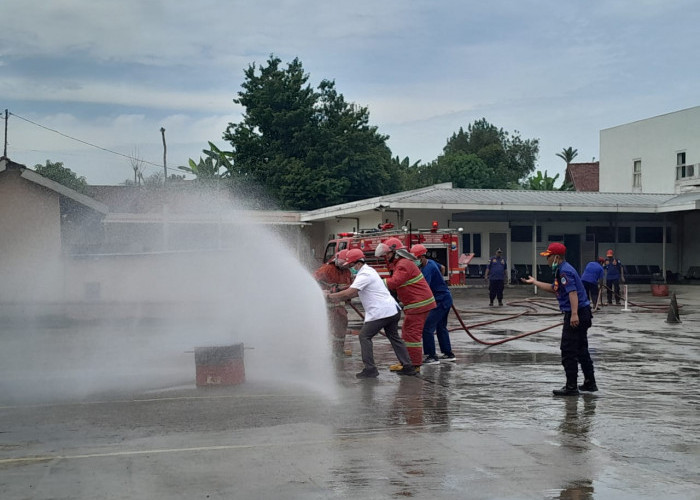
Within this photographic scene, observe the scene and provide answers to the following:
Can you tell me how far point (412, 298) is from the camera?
1135cm

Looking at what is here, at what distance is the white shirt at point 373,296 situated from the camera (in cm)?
1097

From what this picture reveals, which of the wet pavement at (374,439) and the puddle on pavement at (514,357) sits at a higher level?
Result: the wet pavement at (374,439)

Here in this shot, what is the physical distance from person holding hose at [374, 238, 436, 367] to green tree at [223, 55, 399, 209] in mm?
35985

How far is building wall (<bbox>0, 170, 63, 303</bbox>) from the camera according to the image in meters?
20.3

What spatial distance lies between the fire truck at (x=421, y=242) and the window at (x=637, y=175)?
2061cm

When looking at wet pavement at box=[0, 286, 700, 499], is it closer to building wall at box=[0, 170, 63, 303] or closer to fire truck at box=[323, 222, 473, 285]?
building wall at box=[0, 170, 63, 303]

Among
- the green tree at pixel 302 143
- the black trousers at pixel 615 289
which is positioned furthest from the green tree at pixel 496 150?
the black trousers at pixel 615 289

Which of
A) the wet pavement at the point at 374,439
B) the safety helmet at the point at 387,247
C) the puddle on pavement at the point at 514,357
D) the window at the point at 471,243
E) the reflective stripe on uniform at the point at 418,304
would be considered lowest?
the puddle on pavement at the point at 514,357

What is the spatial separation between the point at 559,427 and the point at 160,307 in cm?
1689

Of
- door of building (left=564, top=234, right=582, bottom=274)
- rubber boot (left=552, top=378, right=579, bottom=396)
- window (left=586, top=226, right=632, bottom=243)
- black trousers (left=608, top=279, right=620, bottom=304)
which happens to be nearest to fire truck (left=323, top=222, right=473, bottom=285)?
black trousers (left=608, top=279, right=620, bottom=304)

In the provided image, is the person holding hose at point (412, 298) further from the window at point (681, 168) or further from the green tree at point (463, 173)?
the green tree at point (463, 173)

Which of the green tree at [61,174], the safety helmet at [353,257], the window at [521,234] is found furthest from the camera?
the green tree at [61,174]

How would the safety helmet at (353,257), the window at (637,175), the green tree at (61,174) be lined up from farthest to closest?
the green tree at (61,174) < the window at (637,175) < the safety helmet at (353,257)

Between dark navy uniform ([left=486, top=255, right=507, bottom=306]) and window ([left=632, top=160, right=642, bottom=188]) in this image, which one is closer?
dark navy uniform ([left=486, top=255, right=507, bottom=306])
